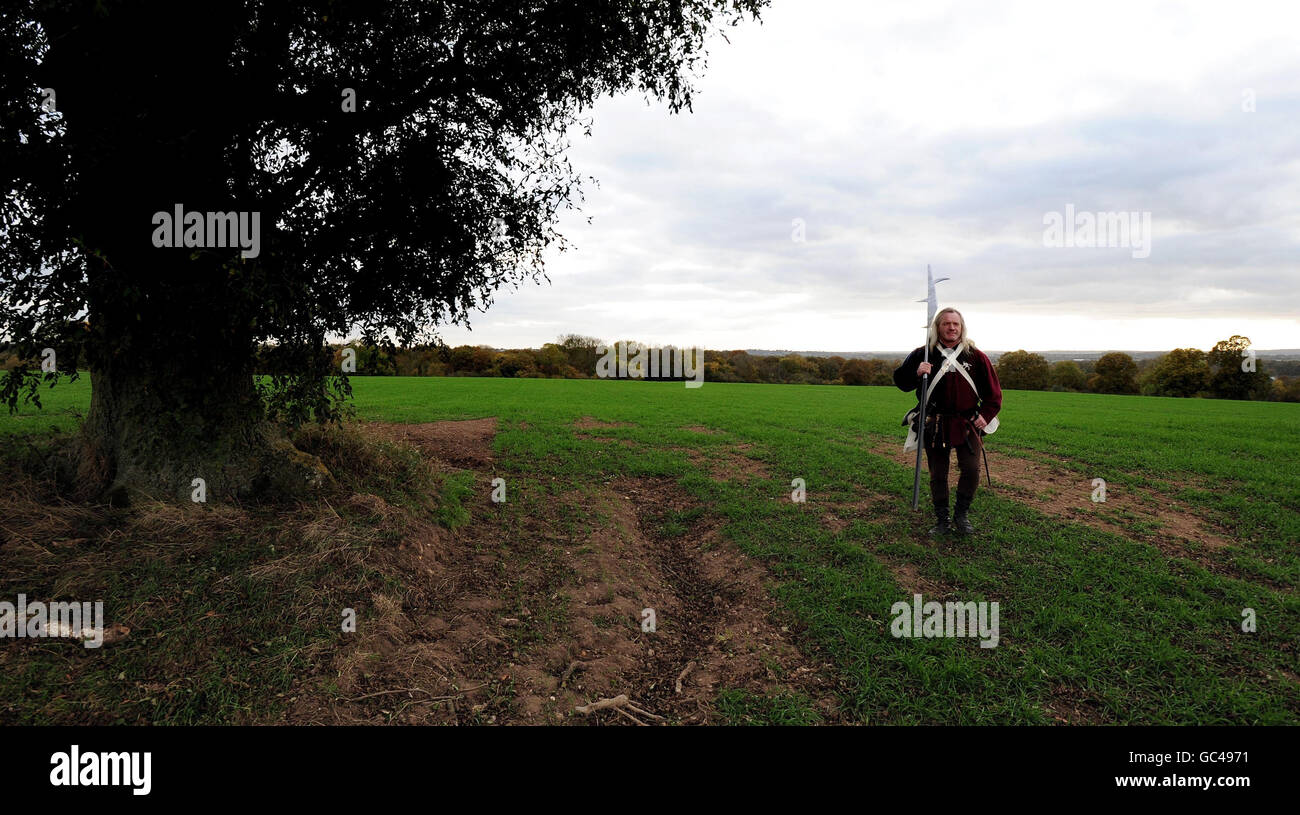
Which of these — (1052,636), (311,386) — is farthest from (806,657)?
(311,386)

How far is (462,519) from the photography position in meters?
8.55

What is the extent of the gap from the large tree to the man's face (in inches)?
202

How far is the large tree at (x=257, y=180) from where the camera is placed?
5395 millimetres

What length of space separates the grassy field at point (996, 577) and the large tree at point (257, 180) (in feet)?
7.52

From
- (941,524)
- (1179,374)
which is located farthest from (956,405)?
(1179,374)

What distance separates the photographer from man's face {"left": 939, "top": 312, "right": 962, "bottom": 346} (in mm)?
7820

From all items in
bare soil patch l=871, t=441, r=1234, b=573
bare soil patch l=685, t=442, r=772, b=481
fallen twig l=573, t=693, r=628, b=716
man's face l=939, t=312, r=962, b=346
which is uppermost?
man's face l=939, t=312, r=962, b=346

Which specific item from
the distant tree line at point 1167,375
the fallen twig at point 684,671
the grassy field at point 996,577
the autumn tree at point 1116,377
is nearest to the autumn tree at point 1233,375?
the distant tree line at point 1167,375

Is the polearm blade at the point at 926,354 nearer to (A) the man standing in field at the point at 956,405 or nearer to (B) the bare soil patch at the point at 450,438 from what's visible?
(A) the man standing in field at the point at 956,405

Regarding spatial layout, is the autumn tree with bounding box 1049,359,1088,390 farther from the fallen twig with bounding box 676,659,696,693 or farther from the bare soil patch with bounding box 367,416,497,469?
the fallen twig with bounding box 676,659,696,693

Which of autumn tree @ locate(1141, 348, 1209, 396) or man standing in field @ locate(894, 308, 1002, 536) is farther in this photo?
autumn tree @ locate(1141, 348, 1209, 396)

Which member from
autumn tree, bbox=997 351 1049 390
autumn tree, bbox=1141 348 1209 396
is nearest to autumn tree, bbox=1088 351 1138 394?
autumn tree, bbox=1141 348 1209 396

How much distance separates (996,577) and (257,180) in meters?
10.1
